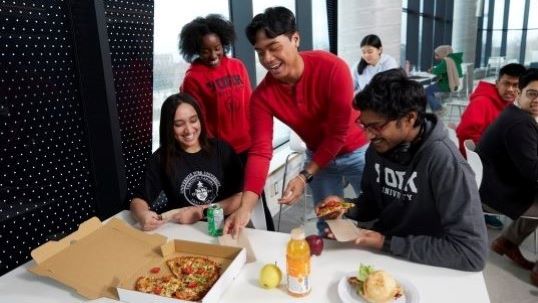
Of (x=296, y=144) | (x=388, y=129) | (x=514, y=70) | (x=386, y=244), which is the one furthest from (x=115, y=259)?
(x=514, y=70)

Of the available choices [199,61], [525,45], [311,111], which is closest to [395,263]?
[311,111]

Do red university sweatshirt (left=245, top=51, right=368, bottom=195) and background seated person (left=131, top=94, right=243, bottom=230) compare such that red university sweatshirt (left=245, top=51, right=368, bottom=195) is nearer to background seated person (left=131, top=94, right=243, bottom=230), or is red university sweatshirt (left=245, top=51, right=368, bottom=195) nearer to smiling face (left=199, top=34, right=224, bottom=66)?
background seated person (left=131, top=94, right=243, bottom=230)

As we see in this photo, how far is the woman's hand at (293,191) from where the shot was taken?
1.55 m

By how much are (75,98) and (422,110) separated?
1.37 meters

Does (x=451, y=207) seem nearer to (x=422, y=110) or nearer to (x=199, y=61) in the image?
(x=422, y=110)

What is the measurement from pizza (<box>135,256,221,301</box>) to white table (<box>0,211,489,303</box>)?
77 mm

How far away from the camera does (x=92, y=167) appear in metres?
1.75

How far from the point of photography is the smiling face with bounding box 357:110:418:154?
123 cm

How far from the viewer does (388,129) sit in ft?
4.09

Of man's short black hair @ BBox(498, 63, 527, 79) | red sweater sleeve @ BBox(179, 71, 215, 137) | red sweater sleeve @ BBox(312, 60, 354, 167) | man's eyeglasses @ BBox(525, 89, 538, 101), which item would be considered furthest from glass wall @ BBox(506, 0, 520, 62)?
red sweater sleeve @ BBox(179, 71, 215, 137)

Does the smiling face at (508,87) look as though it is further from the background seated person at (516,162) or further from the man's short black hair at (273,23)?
the man's short black hair at (273,23)

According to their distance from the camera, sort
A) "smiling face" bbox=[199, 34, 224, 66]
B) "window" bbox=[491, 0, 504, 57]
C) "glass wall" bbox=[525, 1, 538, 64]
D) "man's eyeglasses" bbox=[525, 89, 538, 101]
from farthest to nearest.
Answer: "window" bbox=[491, 0, 504, 57] < "glass wall" bbox=[525, 1, 538, 64] < "man's eyeglasses" bbox=[525, 89, 538, 101] < "smiling face" bbox=[199, 34, 224, 66]

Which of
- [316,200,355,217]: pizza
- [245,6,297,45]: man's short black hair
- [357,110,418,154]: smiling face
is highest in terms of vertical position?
[245,6,297,45]: man's short black hair

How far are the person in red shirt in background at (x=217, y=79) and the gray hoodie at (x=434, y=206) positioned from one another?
1002 millimetres
